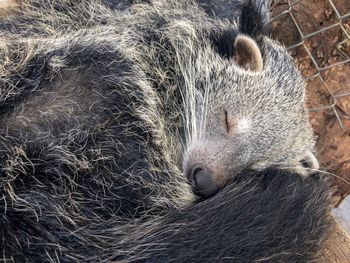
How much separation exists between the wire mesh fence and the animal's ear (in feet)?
3.12

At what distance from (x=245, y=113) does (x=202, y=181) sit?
501 millimetres

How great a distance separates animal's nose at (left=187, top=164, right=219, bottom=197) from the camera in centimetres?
273

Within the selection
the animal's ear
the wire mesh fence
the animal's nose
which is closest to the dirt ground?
the wire mesh fence

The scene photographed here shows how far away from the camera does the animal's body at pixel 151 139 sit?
2320 mm

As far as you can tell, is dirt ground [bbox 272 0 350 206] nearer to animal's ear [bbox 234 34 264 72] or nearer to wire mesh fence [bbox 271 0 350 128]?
wire mesh fence [bbox 271 0 350 128]

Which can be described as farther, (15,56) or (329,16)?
(329,16)

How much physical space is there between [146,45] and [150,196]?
0.84 m

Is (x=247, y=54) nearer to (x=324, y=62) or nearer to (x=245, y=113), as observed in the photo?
(x=245, y=113)

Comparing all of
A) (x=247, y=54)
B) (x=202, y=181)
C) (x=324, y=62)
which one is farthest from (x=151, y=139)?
(x=324, y=62)

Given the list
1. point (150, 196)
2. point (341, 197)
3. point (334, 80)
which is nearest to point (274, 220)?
point (150, 196)

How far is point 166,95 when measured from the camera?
9.40 feet

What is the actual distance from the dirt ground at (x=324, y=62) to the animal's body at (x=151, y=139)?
68 cm

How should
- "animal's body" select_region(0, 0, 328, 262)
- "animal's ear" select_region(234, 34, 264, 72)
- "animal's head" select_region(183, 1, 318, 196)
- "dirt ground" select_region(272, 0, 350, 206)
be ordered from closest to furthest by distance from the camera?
"animal's body" select_region(0, 0, 328, 262), "animal's head" select_region(183, 1, 318, 196), "animal's ear" select_region(234, 34, 264, 72), "dirt ground" select_region(272, 0, 350, 206)

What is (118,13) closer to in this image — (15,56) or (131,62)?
(131,62)
